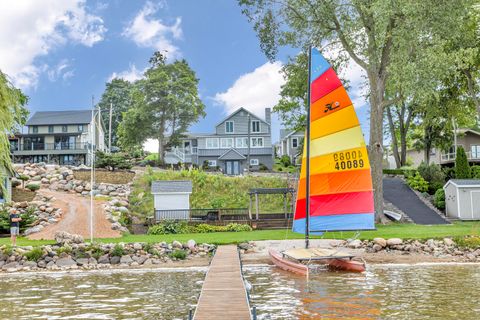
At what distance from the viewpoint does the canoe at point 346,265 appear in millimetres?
17469

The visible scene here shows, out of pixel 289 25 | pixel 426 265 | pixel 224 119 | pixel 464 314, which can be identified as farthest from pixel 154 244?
pixel 224 119

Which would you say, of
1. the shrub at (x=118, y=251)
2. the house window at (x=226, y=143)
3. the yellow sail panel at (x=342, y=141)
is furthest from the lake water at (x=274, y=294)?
the house window at (x=226, y=143)

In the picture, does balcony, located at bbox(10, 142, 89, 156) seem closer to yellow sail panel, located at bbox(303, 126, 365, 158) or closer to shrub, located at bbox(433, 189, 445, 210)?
shrub, located at bbox(433, 189, 445, 210)

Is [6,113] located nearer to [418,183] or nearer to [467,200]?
[467,200]

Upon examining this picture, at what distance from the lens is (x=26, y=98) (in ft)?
176

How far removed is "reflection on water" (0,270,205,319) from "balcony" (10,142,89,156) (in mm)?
51565

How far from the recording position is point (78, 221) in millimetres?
29750

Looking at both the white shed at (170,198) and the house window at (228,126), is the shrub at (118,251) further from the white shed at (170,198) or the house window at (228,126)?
the house window at (228,126)

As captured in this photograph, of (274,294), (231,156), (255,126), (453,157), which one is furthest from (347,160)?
(255,126)

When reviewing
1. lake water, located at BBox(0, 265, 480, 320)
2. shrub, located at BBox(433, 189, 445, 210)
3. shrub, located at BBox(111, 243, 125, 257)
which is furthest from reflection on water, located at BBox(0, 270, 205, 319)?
shrub, located at BBox(433, 189, 445, 210)

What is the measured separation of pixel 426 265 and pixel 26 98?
46664 millimetres

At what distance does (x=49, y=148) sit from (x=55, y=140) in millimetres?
2271

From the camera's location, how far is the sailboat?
1759cm

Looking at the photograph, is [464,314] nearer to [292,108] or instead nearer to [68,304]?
[68,304]
